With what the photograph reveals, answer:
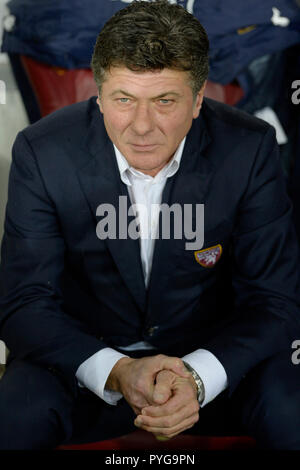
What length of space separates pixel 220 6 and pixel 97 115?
64 cm

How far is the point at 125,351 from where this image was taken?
4.36ft

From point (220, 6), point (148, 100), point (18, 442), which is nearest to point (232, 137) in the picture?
point (148, 100)

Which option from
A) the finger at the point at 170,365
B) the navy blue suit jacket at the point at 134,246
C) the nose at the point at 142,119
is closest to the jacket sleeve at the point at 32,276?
the navy blue suit jacket at the point at 134,246

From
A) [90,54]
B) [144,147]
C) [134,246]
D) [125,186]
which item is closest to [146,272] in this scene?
[134,246]

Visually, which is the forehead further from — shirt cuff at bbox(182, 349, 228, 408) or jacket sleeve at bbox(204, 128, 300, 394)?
shirt cuff at bbox(182, 349, 228, 408)

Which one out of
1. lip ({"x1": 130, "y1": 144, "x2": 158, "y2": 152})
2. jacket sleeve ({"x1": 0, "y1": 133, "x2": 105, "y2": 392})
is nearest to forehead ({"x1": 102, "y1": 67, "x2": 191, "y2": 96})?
lip ({"x1": 130, "y1": 144, "x2": 158, "y2": 152})

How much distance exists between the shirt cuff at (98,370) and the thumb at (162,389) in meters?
0.10

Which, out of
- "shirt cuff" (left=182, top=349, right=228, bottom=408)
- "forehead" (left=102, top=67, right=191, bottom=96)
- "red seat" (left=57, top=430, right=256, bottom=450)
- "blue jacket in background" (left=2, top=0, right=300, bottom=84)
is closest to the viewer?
"forehead" (left=102, top=67, right=191, bottom=96)

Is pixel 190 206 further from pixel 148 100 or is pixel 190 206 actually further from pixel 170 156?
pixel 148 100

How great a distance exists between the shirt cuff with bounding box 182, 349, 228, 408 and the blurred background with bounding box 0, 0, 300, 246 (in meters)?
0.84

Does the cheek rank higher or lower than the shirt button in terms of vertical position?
higher

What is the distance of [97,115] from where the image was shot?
1235mm

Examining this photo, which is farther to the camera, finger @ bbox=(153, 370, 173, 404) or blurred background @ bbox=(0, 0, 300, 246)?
blurred background @ bbox=(0, 0, 300, 246)

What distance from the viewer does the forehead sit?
1011 mm
